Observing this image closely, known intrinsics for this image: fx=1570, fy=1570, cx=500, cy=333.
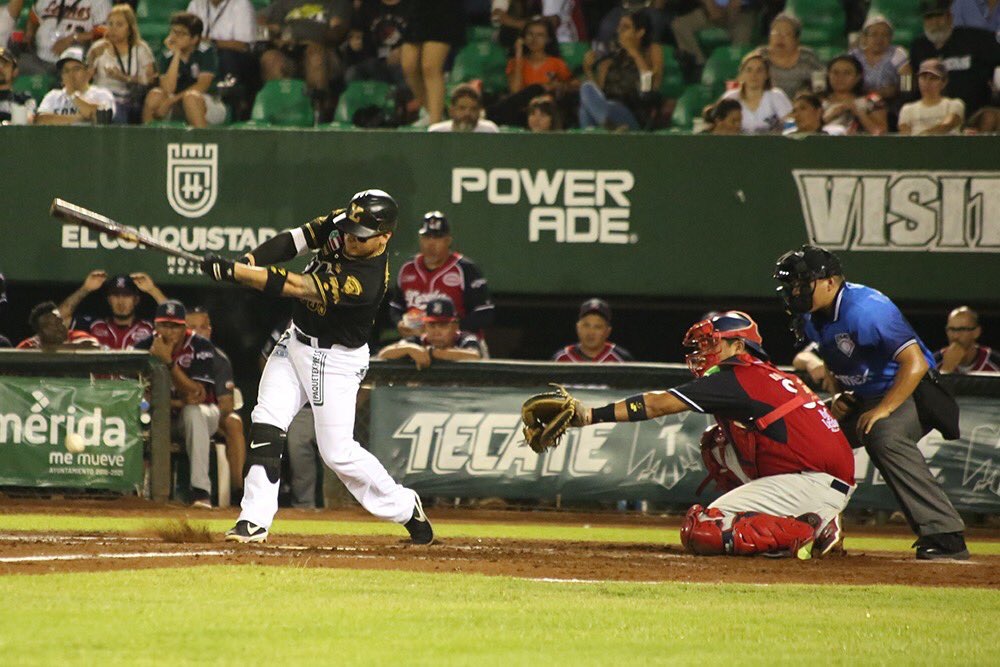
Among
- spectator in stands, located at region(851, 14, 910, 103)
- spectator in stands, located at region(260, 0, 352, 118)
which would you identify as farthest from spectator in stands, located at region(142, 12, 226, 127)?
spectator in stands, located at region(851, 14, 910, 103)

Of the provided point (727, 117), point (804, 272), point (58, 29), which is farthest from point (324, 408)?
point (58, 29)

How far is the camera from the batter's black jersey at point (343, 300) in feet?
25.8

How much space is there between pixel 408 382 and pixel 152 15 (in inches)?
218

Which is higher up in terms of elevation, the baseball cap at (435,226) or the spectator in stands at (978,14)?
the spectator in stands at (978,14)

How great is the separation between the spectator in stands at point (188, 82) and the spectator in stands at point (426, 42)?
5.60 feet

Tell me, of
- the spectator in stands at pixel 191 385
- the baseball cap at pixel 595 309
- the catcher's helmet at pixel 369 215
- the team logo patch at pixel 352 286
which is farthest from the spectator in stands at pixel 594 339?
the team logo patch at pixel 352 286

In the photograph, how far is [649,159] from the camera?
12.6 m

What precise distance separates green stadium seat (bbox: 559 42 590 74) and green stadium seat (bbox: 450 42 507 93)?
568 millimetres

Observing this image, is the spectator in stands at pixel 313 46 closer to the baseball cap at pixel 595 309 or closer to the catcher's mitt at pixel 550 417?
the baseball cap at pixel 595 309

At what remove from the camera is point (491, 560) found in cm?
791

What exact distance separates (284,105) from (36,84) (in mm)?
2438

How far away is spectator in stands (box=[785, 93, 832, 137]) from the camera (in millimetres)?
12398

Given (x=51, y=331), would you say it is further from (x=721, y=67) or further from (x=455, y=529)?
(x=721, y=67)

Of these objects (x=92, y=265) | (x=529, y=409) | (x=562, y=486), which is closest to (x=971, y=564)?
(x=529, y=409)
